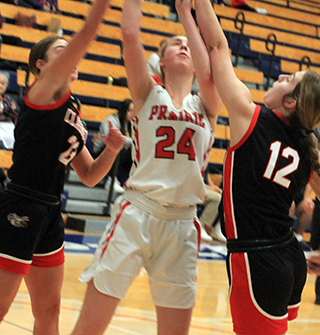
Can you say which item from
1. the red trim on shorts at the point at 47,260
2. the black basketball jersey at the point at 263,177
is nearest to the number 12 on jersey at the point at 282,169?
the black basketball jersey at the point at 263,177

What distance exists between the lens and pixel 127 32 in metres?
2.37

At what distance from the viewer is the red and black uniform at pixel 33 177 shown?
7.84 ft

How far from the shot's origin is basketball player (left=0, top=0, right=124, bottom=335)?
93.1 inches

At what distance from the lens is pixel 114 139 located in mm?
2707

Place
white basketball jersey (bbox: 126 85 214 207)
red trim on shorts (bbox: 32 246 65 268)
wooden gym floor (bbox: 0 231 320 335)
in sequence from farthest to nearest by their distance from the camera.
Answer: wooden gym floor (bbox: 0 231 320 335) → red trim on shorts (bbox: 32 246 65 268) → white basketball jersey (bbox: 126 85 214 207)

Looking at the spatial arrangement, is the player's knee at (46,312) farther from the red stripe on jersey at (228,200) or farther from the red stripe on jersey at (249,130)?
the red stripe on jersey at (249,130)

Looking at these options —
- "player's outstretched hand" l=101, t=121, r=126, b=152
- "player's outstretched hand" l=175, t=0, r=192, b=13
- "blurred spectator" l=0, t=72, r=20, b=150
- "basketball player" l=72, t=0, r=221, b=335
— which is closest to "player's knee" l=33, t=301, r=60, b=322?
"basketball player" l=72, t=0, r=221, b=335

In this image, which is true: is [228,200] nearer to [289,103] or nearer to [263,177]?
[263,177]

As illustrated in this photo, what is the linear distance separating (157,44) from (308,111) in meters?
7.74

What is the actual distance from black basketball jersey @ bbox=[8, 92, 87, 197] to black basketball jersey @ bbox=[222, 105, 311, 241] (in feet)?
2.64

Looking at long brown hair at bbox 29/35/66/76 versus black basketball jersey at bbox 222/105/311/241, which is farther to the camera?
long brown hair at bbox 29/35/66/76

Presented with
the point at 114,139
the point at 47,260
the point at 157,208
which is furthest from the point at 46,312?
the point at 114,139

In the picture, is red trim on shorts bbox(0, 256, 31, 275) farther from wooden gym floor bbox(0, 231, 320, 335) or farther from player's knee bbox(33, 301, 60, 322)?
wooden gym floor bbox(0, 231, 320, 335)

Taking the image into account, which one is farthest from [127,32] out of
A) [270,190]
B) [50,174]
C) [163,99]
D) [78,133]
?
[270,190]
